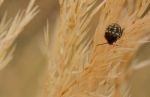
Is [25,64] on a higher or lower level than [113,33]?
lower

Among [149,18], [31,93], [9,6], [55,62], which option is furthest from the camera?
[9,6]

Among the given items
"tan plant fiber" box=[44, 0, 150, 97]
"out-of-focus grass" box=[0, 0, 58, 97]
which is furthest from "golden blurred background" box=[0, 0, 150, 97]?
"tan plant fiber" box=[44, 0, 150, 97]

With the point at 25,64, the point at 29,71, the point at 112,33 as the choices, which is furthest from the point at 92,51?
the point at 25,64

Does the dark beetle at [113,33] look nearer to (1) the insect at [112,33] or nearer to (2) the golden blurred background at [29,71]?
(1) the insect at [112,33]

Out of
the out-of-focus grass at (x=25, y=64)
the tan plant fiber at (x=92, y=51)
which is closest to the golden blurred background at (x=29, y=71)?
the out-of-focus grass at (x=25, y=64)

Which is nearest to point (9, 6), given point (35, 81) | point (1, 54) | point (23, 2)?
point (23, 2)

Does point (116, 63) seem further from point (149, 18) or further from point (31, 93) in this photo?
point (31, 93)

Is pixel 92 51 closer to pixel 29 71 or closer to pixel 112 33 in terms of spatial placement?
pixel 112 33
